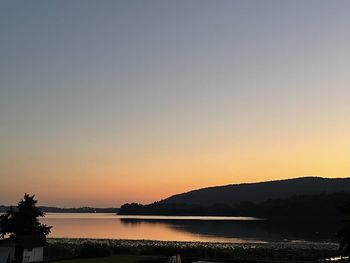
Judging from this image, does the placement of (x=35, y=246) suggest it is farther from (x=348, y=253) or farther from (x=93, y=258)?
(x=348, y=253)

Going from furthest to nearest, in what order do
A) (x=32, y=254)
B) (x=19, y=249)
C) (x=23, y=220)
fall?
(x=23, y=220) < (x=32, y=254) < (x=19, y=249)

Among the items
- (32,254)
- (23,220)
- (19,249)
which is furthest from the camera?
(23,220)

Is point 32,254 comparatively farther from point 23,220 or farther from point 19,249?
point 23,220

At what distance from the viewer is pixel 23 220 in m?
63.5

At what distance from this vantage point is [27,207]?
63.9 metres

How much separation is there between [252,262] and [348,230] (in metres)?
17.3

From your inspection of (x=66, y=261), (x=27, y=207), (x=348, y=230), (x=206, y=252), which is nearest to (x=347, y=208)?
(x=348, y=230)

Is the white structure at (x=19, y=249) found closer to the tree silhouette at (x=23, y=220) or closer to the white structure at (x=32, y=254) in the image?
the white structure at (x=32, y=254)

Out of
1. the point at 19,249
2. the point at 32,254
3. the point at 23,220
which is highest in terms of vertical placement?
the point at 23,220

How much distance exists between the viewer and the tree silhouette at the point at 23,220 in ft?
208

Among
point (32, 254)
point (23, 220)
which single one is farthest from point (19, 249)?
point (23, 220)

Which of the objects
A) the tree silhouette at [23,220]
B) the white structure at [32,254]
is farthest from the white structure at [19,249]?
the tree silhouette at [23,220]

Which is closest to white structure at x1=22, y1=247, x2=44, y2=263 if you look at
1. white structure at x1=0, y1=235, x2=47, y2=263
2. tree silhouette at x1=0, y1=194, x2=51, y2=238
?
white structure at x1=0, y1=235, x2=47, y2=263

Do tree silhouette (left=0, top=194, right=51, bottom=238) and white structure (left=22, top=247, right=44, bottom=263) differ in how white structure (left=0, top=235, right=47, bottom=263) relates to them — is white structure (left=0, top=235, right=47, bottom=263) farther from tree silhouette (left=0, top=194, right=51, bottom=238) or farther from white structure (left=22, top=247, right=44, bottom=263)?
tree silhouette (left=0, top=194, right=51, bottom=238)
